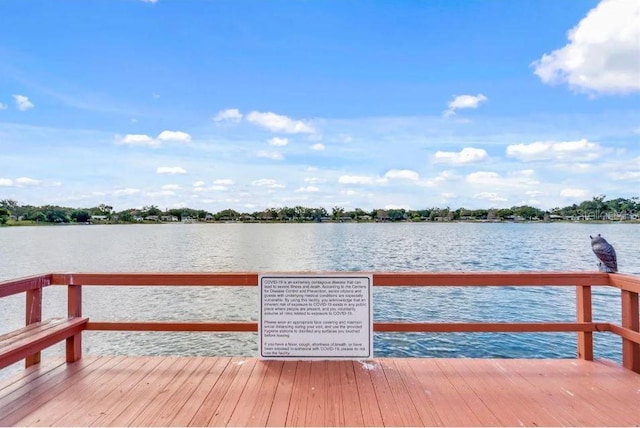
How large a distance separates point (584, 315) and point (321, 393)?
2.32 m

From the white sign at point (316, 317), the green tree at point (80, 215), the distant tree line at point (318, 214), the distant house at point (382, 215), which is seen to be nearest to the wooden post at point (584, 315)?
the white sign at point (316, 317)

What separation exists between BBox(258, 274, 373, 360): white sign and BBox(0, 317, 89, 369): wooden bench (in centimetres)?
153

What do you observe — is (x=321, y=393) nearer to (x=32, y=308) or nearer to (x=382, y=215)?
(x=32, y=308)

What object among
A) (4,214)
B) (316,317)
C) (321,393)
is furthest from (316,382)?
(4,214)

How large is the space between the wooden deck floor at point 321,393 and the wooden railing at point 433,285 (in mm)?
281

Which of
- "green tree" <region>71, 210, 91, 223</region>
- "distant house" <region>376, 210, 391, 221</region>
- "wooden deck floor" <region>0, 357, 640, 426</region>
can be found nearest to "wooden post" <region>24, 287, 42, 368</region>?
"wooden deck floor" <region>0, 357, 640, 426</region>

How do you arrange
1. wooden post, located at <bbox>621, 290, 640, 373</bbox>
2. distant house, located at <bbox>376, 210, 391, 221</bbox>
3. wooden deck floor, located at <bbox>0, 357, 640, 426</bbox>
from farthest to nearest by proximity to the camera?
1. distant house, located at <bbox>376, 210, 391, 221</bbox>
2. wooden post, located at <bbox>621, 290, 640, 373</bbox>
3. wooden deck floor, located at <bbox>0, 357, 640, 426</bbox>

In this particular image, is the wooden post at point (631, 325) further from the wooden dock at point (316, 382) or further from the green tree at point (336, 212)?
the green tree at point (336, 212)

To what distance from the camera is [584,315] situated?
311 centimetres

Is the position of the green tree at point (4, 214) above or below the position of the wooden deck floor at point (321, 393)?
above

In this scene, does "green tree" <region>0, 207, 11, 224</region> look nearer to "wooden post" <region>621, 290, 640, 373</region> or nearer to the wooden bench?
the wooden bench

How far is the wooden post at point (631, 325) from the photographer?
2898 mm

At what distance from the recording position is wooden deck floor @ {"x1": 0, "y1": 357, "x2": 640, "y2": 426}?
220 cm

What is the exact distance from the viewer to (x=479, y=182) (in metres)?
52.0
